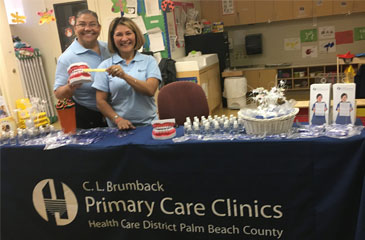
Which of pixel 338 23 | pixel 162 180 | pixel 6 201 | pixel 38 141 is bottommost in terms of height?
pixel 6 201

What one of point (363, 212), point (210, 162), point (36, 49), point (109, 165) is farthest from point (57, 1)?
point (363, 212)

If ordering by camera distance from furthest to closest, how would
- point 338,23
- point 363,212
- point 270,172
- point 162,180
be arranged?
point 338,23 → point 162,180 → point 270,172 → point 363,212

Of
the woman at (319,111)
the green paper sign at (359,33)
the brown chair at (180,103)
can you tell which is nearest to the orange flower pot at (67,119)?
the brown chair at (180,103)

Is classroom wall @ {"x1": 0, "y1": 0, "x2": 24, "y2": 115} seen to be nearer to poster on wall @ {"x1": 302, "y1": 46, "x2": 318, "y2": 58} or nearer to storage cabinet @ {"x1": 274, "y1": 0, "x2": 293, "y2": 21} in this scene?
storage cabinet @ {"x1": 274, "y1": 0, "x2": 293, "y2": 21}

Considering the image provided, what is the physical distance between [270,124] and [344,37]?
18.7 feet

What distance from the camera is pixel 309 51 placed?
259 inches

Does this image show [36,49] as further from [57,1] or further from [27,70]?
[57,1]

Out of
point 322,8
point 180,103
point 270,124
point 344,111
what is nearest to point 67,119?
point 180,103

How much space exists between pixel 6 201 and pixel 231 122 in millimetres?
1462

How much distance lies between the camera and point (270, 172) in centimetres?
155

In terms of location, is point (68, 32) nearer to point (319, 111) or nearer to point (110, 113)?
point (110, 113)

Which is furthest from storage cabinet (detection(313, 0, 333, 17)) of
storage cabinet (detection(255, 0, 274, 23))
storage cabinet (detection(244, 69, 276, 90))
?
storage cabinet (detection(244, 69, 276, 90))

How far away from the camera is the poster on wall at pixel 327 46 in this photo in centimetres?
642

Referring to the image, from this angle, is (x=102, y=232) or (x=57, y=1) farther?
(x=57, y=1)
